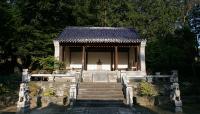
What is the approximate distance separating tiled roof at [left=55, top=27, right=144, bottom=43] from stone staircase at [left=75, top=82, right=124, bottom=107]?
6310 mm

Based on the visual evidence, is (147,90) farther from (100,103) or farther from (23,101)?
(23,101)

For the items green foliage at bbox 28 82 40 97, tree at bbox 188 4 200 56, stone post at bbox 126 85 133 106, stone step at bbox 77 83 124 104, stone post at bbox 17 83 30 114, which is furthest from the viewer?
tree at bbox 188 4 200 56

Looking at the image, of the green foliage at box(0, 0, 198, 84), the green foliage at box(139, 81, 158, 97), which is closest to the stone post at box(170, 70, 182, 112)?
the green foliage at box(139, 81, 158, 97)

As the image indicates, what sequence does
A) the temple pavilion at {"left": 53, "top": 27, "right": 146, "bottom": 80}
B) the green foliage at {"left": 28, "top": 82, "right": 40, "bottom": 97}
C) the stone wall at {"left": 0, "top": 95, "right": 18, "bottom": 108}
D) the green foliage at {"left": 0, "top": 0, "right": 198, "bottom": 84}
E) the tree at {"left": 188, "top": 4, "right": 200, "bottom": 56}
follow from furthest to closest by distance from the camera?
the tree at {"left": 188, "top": 4, "right": 200, "bottom": 56} → the green foliage at {"left": 0, "top": 0, "right": 198, "bottom": 84} → the temple pavilion at {"left": 53, "top": 27, "right": 146, "bottom": 80} → the green foliage at {"left": 28, "top": 82, "right": 40, "bottom": 97} → the stone wall at {"left": 0, "top": 95, "right": 18, "bottom": 108}

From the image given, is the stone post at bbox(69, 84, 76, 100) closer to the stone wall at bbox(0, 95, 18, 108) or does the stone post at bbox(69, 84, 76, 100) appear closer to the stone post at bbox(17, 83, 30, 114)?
the stone post at bbox(17, 83, 30, 114)

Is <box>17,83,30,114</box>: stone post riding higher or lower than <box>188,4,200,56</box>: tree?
lower

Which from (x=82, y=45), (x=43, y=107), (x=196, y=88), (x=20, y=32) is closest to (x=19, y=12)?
(x=20, y=32)

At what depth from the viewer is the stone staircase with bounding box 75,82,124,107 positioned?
17.5 m

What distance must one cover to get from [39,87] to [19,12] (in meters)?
13.9

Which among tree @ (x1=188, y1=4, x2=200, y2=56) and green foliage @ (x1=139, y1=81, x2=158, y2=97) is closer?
green foliage @ (x1=139, y1=81, x2=158, y2=97)

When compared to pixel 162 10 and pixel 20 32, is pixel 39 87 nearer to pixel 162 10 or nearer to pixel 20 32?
pixel 20 32

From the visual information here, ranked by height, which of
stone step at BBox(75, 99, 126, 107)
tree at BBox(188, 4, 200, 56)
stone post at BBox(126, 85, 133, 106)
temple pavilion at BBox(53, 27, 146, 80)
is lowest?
stone step at BBox(75, 99, 126, 107)

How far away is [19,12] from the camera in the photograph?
104ft

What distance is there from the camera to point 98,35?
28.3m
